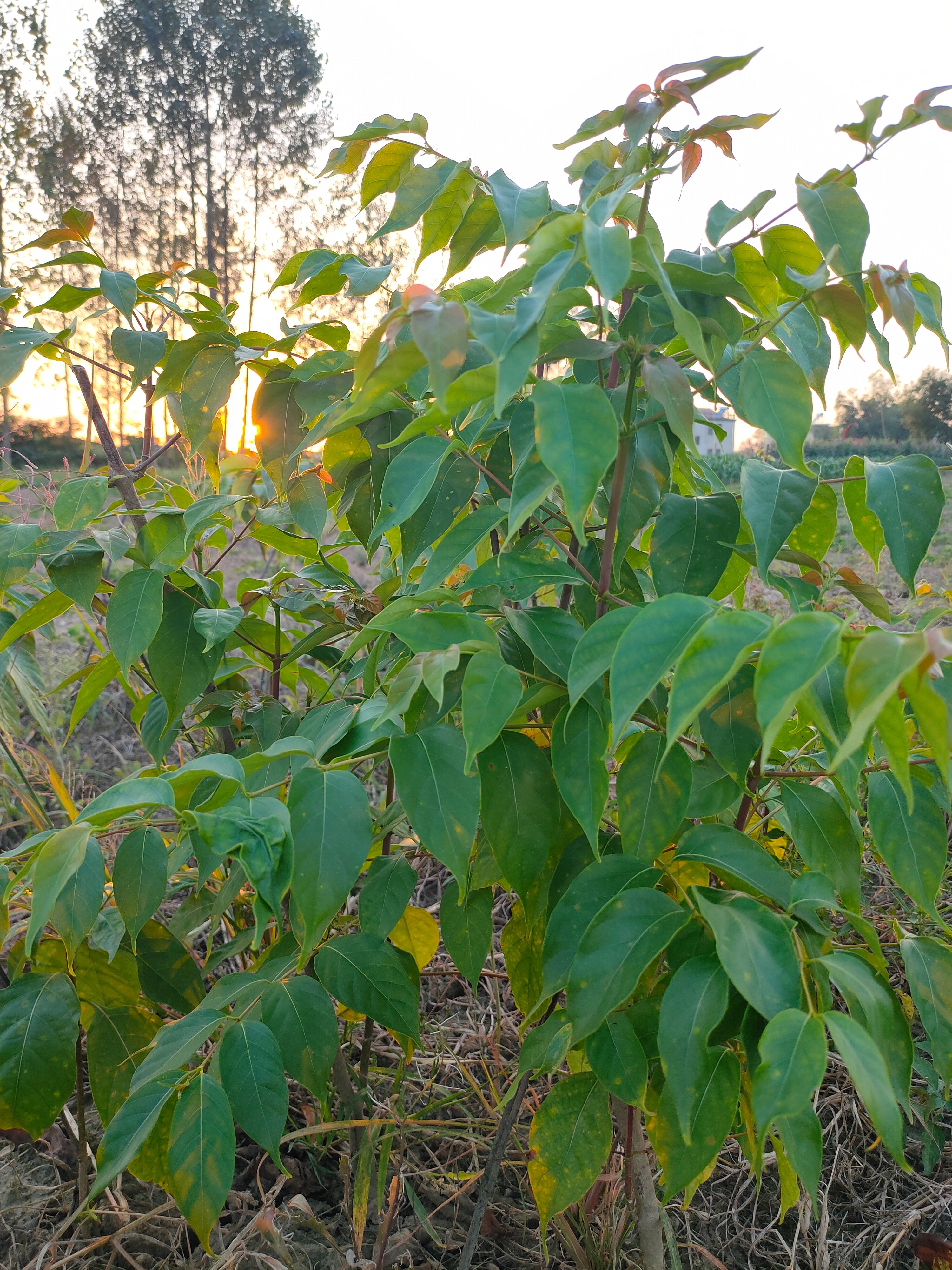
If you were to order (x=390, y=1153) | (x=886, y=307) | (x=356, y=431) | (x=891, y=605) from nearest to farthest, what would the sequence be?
(x=886, y=307) < (x=356, y=431) < (x=390, y=1153) < (x=891, y=605)

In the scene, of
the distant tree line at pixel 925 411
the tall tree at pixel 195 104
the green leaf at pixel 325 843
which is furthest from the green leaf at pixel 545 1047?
the tall tree at pixel 195 104

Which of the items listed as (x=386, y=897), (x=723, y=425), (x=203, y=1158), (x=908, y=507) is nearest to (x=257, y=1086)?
(x=203, y=1158)

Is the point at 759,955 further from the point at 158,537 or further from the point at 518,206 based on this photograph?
the point at 158,537

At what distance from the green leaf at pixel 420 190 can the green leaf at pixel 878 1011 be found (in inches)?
23.0

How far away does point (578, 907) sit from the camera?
0.53 metres

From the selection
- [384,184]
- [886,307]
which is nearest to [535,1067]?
[886,307]

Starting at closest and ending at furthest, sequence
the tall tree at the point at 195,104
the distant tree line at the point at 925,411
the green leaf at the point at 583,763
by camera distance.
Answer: the green leaf at the point at 583,763, the distant tree line at the point at 925,411, the tall tree at the point at 195,104

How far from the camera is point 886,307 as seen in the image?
537 millimetres

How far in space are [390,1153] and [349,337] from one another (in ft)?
3.04

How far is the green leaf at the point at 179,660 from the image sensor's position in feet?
2.54

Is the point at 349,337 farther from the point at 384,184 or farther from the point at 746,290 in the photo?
the point at 746,290

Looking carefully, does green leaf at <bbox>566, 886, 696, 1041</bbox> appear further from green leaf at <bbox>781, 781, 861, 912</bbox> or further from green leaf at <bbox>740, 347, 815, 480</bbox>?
green leaf at <bbox>740, 347, 815, 480</bbox>

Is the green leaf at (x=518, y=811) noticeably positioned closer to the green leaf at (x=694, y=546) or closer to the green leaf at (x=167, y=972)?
the green leaf at (x=694, y=546)

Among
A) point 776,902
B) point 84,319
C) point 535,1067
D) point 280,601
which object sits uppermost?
point 84,319
